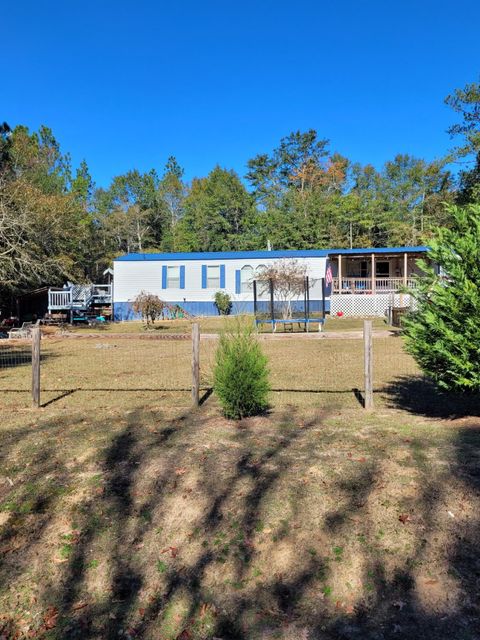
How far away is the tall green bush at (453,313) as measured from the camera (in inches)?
185

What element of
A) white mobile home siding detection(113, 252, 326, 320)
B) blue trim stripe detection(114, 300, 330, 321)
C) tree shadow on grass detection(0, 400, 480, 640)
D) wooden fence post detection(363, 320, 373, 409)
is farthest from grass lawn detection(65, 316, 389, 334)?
tree shadow on grass detection(0, 400, 480, 640)

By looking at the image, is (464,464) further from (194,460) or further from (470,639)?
(194,460)

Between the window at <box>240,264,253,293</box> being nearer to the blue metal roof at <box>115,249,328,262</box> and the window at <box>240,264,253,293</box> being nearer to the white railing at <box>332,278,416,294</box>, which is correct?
the blue metal roof at <box>115,249,328,262</box>

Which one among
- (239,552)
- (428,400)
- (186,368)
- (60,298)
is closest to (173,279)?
(60,298)

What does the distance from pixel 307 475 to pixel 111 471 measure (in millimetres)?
1571

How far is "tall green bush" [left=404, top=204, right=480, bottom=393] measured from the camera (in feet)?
15.5

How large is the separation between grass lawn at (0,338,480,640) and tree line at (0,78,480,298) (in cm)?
2287

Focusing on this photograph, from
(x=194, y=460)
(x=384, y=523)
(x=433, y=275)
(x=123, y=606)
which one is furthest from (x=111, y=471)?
(x=433, y=275)

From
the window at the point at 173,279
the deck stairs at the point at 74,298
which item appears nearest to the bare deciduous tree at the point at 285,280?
the window at the point at 173,279

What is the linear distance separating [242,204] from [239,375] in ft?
126

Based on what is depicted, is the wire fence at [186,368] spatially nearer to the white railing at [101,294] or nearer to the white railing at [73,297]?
the white railing at [73,297]

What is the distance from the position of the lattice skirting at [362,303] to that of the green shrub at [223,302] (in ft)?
17.1

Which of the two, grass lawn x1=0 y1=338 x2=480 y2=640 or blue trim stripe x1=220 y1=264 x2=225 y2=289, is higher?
blue trim stripe x1=220 y1=264 x2=225 y2=289

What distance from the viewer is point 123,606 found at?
2641mm
